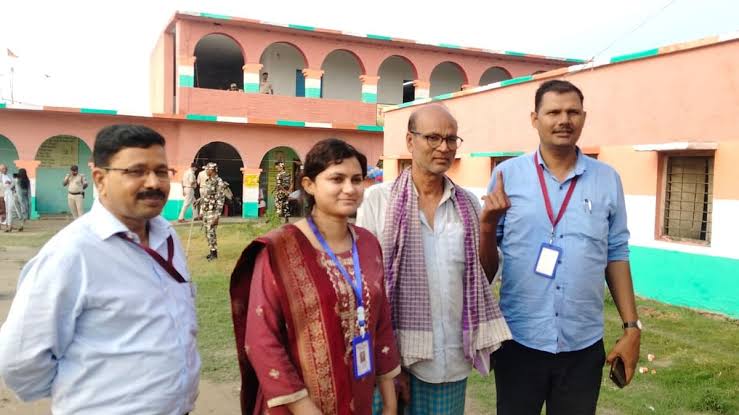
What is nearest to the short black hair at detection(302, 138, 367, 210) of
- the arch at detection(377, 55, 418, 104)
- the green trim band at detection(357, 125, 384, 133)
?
the green trim band at detection(357, 125, 384, 133)

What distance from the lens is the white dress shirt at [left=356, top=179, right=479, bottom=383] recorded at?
2.16 meters

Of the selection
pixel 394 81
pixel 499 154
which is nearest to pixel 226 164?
pixel 394 81

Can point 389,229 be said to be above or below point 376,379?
above

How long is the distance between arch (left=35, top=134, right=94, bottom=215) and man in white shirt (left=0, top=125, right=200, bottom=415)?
55.1ft

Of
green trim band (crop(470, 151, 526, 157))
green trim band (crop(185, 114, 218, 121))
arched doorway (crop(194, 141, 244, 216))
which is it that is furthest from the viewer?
arched doorway (crop(194, 141, 244, 216))

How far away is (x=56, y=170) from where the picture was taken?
17.1m

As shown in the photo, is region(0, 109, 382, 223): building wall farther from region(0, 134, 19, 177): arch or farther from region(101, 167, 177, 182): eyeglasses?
region(101, 167, 177, 182): eyeglasses

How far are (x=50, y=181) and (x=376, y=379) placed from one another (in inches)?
706

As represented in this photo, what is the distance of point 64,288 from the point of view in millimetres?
1639

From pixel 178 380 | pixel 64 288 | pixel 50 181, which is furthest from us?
pixel 50 181

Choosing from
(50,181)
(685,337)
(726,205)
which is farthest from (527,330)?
(50,181)

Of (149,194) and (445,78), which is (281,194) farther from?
(149,194)

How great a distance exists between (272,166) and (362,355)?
1670 centimetres

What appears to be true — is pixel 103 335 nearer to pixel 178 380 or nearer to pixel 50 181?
pixel 178 380
